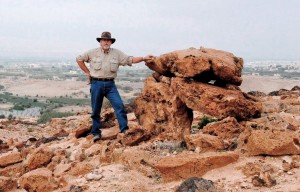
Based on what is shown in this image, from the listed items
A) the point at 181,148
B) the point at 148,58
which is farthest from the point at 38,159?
the point at 148,58

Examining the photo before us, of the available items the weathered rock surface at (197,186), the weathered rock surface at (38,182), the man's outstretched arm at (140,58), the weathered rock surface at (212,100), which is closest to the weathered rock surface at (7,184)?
the weathered rock surface at (38,182)

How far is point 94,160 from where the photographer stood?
8039 millimetres

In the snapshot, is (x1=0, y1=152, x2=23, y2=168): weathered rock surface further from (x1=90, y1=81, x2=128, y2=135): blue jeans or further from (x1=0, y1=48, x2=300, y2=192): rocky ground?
(x1=90, y1=81, x2=128, y2=135): blue jeans

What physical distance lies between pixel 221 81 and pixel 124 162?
2946 millimetres

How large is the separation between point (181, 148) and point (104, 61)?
2.43 meters

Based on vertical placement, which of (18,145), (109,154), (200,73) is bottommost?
(18,145)

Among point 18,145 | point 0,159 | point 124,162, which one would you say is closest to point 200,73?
point 124,162

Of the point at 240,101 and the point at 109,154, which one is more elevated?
the point at 240,101

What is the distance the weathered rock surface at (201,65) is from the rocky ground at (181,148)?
0.07 ft

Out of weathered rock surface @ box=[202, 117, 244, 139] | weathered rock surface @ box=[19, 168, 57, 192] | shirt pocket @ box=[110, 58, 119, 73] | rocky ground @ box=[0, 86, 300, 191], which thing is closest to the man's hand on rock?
shirt pocket @ box=[110, 58, 119, 73]

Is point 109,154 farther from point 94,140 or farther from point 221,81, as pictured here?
point 221,81

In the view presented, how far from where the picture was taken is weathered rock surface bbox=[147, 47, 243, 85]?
27.8 feet

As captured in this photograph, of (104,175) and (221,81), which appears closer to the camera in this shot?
(104,175)

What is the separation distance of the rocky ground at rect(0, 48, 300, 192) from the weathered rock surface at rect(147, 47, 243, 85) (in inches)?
0.8
